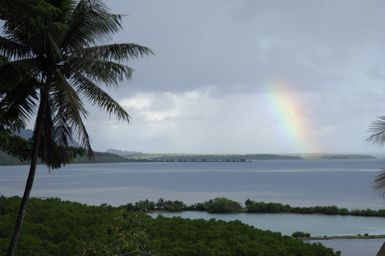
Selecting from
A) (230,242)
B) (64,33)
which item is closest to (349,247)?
(230,242)

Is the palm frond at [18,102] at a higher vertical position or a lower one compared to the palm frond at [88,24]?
lower

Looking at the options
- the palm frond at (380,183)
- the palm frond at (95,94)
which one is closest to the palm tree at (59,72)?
the palm frond at (95,94)

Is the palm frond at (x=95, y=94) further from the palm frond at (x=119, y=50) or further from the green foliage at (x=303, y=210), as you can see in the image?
the green foliage at (x=303, y=210)

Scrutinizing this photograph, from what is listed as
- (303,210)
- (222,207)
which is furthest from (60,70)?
(303,210)

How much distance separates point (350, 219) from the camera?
2082 inches

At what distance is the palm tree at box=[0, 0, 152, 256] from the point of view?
11.9 metres

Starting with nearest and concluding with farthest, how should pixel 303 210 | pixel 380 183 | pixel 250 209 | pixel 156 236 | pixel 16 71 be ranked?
pixel 380 183 < pixel 16 71 < pixel 156 236 < pixel 250 209 < pixel 303 210

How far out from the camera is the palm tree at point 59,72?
11.9 meters

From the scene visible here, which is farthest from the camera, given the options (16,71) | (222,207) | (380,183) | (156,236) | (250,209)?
(250,209)

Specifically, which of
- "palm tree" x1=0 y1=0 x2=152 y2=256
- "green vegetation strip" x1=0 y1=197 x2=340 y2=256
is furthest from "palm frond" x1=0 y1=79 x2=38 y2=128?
"green vegetation strip" x1=0 y1=197 x2=340 y2=256

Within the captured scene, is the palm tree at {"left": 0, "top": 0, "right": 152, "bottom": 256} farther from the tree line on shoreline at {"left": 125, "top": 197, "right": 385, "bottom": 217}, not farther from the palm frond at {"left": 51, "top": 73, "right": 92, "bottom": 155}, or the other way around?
the tree line on shoreline at {"left": 125, "top": 197, "right": 385, "bottom": 217}

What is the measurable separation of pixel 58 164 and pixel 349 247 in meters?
22.1

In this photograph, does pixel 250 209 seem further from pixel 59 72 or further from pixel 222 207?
pixel 59 72

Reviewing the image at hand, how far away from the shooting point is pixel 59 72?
12094 mm
